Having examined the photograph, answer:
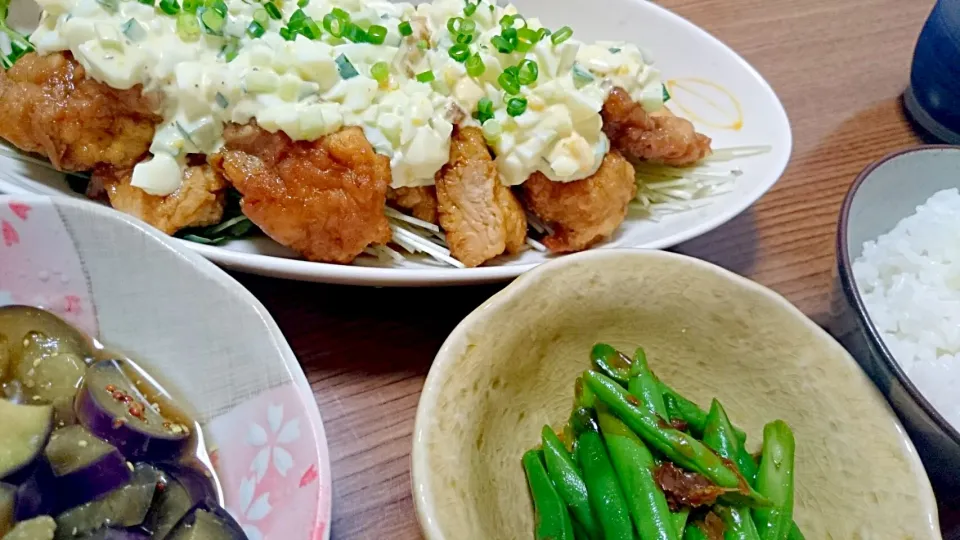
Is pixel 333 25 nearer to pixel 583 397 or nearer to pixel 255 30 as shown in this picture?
pixel 255 30

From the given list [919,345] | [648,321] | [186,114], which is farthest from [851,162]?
[186,114]

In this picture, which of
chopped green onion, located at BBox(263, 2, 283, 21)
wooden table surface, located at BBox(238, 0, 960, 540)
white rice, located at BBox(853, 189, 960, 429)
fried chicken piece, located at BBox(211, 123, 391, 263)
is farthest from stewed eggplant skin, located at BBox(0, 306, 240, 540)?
white rice, located at BBox(853, 189, 960, 429)

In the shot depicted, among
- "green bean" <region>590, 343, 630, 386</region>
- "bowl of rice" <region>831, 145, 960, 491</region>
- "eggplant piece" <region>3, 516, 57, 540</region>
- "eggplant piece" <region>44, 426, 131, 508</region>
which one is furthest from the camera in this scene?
"green bean" <region>590, 343, 630, 386</region>

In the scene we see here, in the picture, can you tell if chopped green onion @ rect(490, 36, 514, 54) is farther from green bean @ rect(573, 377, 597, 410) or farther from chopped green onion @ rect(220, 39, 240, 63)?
green bean @ rect(573, 377, 597, 410)

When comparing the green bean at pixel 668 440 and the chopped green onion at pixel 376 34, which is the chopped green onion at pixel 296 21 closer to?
the chopped green onion at pixel 376 34

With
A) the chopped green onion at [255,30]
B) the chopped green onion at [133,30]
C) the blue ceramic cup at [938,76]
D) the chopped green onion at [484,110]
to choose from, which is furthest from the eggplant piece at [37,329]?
the blue ceramic cup at [938,76]
